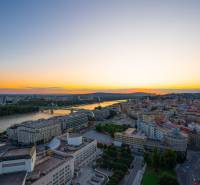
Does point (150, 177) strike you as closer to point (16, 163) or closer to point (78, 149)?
point (78, 149)

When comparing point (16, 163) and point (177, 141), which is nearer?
point (16, 163)

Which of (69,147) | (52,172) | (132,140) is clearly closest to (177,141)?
(132,140)

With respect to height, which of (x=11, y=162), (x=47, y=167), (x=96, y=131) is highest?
(x=11, y=162)

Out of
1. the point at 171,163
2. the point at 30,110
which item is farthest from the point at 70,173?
the point at 30,110

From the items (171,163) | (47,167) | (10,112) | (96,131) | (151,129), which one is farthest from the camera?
(10,112)

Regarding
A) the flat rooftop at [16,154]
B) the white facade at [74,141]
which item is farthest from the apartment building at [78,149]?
the flat rooftop at [16,154]

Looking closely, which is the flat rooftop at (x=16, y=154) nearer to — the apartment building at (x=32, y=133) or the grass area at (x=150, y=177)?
the grass area at (x=150, y=177)

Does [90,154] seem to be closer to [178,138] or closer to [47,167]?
[47,167]

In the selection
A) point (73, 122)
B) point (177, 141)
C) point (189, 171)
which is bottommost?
point (189, 171)

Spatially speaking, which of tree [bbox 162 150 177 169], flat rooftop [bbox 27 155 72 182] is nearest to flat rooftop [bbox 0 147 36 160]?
flat rooftop [bbox 27 155 72 182]
